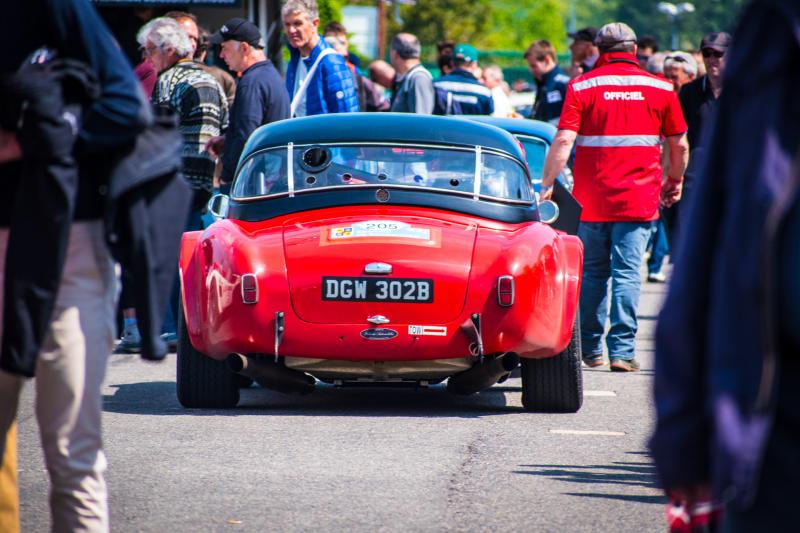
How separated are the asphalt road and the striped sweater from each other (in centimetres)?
237

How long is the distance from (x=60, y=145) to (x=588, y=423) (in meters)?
4.59

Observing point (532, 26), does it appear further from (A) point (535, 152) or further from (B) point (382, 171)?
(B) point (382, 171)

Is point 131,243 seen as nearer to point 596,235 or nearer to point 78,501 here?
point 78,501

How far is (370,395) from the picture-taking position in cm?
879

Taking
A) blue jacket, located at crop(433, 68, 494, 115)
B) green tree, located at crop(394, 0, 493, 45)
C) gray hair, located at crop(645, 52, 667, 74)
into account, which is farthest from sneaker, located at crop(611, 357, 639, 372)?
green tree, located at crop(394, 0, 493, 45)

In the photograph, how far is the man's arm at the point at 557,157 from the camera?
1013cm

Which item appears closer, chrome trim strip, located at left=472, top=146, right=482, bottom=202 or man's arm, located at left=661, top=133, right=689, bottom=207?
chrome trim strip, located at left=472, top=146, right=482, bottom=202

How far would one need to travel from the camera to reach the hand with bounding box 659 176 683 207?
10.7 meters

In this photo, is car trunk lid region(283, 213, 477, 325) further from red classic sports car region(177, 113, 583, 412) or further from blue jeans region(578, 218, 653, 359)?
blue jeans region(578, 218, 653, 359)

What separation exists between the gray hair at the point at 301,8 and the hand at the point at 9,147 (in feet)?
27.5

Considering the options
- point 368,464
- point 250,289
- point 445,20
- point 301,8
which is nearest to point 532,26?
point 445,20

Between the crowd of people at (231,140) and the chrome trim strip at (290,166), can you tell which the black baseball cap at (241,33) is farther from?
the chrome trim strip at (290,166)

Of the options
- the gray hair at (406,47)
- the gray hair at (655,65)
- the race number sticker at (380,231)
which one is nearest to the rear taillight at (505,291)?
the race number sticker at (380,231)

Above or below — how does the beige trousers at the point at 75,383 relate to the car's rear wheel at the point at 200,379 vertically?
above
